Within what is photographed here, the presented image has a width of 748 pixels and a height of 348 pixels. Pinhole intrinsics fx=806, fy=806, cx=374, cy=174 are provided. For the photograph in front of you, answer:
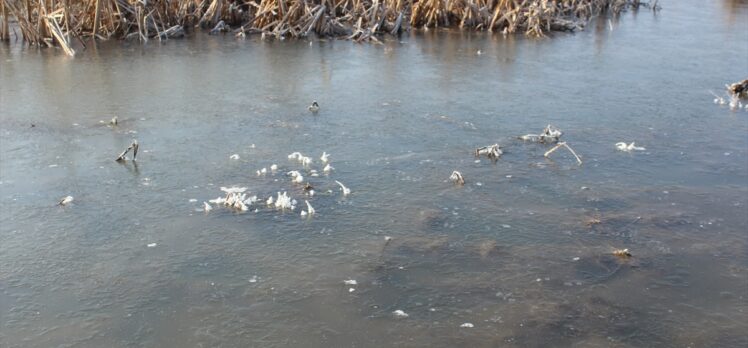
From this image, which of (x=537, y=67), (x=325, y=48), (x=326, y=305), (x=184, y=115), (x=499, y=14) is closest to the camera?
(x=326, y=305)

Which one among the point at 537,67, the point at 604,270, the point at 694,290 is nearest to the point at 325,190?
the point at 604,270

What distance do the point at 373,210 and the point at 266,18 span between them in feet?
25.0

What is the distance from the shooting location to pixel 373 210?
5734 mm

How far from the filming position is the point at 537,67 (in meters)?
10.5

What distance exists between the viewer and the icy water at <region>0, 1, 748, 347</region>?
4301 millimetres

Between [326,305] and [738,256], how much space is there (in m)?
2.67

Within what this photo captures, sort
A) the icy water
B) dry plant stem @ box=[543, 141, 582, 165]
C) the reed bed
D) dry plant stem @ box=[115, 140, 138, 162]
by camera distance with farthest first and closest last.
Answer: the reed bed → dry plant stem @ box=[543, 141, 582, 165] → dry plant stem @ box=[115, 140, 138, 162] → the icy water

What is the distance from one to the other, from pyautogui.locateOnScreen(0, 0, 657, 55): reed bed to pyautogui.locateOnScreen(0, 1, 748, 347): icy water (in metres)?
1.41

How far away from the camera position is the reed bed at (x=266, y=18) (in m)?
11.4

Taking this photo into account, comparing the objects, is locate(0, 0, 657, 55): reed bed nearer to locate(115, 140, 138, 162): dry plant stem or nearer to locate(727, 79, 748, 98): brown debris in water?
locate(727, 79, 748, 98): brown debris in water

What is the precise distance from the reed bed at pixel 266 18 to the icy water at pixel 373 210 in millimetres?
1407

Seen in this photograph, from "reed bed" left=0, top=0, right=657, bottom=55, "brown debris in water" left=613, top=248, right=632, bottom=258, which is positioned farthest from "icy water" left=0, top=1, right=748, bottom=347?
"reed bed" left=0, top=0, right=657, bottom=55

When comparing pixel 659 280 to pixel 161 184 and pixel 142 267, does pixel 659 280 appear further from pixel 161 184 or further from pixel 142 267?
pixel 161 184

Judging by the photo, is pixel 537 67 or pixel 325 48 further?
pixel 325 48
